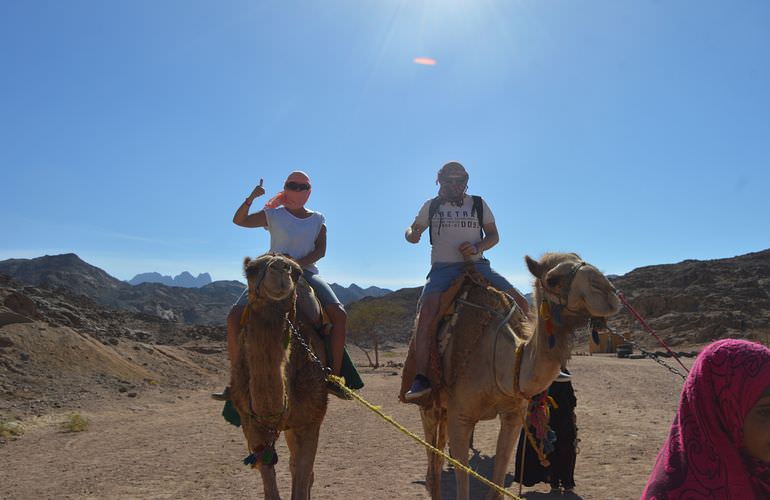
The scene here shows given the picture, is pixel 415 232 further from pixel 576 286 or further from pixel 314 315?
pixel 576 286

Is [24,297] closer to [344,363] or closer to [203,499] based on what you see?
[203,499]

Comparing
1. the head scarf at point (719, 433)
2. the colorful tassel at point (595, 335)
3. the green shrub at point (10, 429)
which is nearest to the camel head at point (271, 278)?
the colorful tassel at point (595, 335)

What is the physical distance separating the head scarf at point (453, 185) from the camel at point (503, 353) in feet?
2.92

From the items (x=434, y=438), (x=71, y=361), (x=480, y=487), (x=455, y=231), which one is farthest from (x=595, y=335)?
(x=71, y=361)

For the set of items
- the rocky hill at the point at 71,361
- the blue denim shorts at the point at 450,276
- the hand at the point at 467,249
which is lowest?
the rocky hill at the point at 71,361

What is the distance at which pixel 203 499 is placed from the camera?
7148 mm

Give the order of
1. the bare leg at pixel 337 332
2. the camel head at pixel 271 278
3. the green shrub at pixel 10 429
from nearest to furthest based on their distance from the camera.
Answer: the camel head at pixel 271 278 → the bare leg at pixel 337 332 → the green shrub at pixel 10 429

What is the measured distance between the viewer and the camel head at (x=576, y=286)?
11.4 ft

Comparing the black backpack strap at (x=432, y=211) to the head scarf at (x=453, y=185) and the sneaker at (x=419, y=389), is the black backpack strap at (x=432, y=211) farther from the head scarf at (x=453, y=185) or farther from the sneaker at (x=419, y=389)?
the sneaker at (x=419, y=389)

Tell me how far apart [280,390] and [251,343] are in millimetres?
382

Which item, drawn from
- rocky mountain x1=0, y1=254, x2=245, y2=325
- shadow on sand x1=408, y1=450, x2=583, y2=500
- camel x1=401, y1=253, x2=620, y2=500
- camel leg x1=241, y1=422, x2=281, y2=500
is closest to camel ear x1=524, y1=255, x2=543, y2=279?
camel x1=401, y1=253, x2=620, y2=500

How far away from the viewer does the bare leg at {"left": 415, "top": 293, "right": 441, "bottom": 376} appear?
531 centimetres

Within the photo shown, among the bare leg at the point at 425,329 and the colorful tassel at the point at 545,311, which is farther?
the bare leg at the point at 425,329

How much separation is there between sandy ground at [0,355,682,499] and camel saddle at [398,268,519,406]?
235cm
